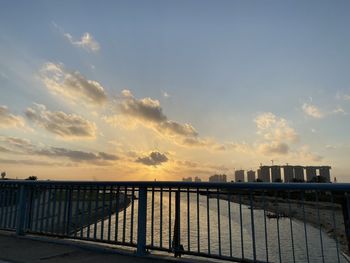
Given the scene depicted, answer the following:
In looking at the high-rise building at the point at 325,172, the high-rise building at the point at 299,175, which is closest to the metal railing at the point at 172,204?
the high-rise building at the point at 299,175

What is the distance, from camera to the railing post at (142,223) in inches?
212

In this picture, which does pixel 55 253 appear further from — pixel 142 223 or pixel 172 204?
pixel 172 204

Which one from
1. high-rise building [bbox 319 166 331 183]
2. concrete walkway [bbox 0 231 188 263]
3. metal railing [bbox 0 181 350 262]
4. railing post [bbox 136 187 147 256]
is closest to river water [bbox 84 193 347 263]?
metal railing [bbox 0 181 350 262]

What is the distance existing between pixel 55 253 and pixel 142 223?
5.42 ft

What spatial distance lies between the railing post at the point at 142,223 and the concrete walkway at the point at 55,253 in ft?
0.59

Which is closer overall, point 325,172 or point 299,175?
point 299,175

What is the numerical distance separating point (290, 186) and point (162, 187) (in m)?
2.15

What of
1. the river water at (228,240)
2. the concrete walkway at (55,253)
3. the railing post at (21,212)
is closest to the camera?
the concrete walkway at (55,253)

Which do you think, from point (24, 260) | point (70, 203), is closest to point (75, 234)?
point (70, 203)

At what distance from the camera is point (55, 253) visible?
5.48 metres

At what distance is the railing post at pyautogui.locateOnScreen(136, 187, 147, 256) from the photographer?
212 inches

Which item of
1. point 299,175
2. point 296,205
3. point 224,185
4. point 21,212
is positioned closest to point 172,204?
point 224,185

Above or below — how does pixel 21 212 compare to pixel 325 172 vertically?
below

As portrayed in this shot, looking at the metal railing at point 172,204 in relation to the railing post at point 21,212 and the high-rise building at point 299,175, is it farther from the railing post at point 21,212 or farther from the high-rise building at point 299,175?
the high-rise building at point 299,175
